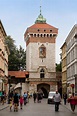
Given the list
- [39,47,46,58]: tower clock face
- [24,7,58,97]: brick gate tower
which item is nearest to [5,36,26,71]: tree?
[24,7,58,97]: brick gate tower

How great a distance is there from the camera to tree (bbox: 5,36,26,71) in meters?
114

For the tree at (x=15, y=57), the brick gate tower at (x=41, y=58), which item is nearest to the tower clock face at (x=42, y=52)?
the brick gate tower at (x=41, y=58)

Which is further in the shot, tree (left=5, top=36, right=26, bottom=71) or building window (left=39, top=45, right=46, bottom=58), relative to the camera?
tree (left=5, top=36, right=26, bottom=71)

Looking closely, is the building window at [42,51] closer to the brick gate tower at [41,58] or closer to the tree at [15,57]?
the brick gate tower at [41,58]

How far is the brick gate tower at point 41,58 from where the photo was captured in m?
99.9

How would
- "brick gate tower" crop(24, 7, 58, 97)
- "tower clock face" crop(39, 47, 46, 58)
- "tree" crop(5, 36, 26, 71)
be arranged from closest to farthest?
"brick gate tower" crop(24, 7, 58, 97) < "tower clock face" crop(39, 47, 46, 58) < "tree" crop(5, 36, 26, 71)

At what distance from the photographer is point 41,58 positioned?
10125 cm

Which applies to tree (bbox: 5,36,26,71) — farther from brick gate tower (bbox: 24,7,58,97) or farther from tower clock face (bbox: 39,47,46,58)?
tower clock face (bbox: 39,47,46,58)

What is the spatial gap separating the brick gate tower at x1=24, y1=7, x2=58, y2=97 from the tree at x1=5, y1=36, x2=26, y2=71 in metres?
11.7

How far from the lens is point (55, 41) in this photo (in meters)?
102

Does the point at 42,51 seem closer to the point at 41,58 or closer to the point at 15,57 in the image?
the point at 41,58

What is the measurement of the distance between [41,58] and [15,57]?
14.9 metres

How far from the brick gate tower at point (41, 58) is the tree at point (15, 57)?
11.7 metres

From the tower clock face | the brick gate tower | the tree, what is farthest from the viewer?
the tree
